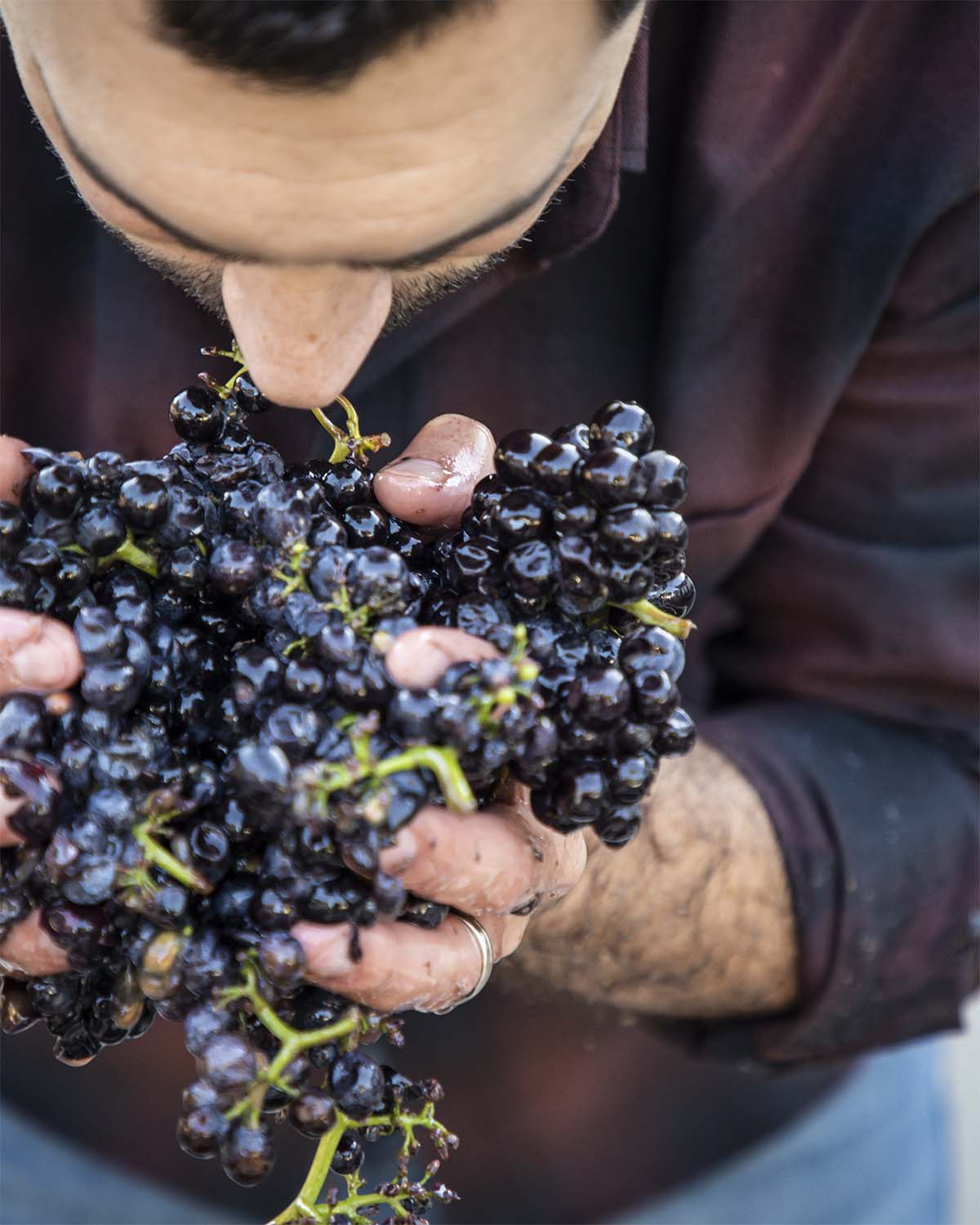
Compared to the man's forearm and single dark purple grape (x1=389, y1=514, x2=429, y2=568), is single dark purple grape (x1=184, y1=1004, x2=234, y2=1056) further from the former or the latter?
the man's forearm

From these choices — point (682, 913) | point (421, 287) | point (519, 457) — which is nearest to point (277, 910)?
point (519, 457)

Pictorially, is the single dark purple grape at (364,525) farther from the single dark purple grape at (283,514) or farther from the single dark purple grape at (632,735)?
the single dark purple grape at (632,735)

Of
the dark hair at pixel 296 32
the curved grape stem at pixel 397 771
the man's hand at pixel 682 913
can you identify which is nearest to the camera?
A: the dark hair at pixel 296 32

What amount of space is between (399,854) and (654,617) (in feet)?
0.85

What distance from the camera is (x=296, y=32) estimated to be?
0.65 m

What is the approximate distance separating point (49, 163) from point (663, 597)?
3.00 feet

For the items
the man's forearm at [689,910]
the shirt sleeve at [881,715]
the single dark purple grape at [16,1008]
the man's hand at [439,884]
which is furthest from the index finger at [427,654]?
the shirt sleeve at [881,715]

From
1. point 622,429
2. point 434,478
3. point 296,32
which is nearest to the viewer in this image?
point 296,32

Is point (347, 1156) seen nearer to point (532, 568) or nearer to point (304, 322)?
point (532, 568)

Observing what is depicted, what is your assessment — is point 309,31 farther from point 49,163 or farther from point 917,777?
point 917,777

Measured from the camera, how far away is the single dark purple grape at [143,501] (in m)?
0.86

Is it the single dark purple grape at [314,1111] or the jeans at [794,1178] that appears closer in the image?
the single dark purple grape at [314,1111]

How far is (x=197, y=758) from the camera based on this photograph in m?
0.89

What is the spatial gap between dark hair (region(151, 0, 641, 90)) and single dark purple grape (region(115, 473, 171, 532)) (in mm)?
301
